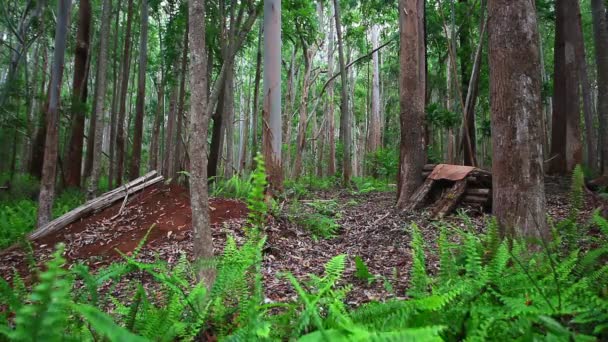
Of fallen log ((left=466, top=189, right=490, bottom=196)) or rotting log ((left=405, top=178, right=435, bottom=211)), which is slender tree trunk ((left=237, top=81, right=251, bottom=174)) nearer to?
rotting log ((left=405, top=178, right=435, bottom=211))

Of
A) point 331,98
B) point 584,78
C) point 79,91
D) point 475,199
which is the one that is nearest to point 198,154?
point 475,199

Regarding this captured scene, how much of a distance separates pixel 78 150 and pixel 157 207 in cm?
667

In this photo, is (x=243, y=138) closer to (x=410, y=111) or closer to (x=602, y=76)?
(x=410, y=111)

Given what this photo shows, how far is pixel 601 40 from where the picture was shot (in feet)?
31.6

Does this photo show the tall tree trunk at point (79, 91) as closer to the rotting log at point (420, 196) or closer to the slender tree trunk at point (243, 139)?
the slender tree trunk at point (243, 139)

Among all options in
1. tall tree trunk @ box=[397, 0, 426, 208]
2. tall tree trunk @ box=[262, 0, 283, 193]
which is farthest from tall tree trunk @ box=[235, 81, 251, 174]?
tall tree trunk @ box=[397, 0, 426, 208]

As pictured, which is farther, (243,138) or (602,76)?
(243,138)

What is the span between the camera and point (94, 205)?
6.23 meters

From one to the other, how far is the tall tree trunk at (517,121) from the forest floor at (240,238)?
0.41 meters

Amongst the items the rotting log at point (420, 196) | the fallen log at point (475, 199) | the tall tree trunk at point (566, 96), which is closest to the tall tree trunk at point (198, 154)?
the rotting log at point (420, 196)

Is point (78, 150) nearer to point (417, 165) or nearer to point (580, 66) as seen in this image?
point (417, 165)

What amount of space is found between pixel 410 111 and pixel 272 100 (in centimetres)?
243

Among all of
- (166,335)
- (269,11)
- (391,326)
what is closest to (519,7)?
(391,326)

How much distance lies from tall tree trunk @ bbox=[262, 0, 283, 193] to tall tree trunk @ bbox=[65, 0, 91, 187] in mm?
5736
